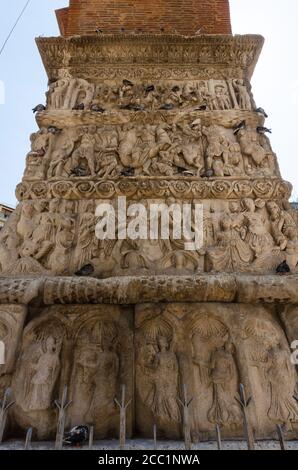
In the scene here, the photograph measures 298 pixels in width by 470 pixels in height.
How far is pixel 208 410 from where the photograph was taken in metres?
3.04

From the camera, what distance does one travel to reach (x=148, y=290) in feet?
11.3

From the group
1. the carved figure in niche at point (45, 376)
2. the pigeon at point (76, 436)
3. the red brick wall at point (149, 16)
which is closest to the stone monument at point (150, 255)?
the carved figure in niche at point (45, 376)

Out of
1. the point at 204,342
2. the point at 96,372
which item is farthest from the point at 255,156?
the point at 96,372

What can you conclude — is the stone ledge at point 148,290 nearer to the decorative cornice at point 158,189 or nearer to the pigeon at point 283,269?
the pigeon at point 283,269

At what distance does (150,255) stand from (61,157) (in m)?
2.18

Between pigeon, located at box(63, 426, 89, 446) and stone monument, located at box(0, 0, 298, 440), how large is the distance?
→ 0.29 meters

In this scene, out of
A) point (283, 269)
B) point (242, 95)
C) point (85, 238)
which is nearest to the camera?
point (283, 269)

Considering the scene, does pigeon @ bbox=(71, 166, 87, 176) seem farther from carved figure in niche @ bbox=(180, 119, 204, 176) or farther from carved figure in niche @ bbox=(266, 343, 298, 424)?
carved figure in niche @ bbox=(266, 343, 298, 424)

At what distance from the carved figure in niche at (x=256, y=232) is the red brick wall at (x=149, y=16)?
4663 mm

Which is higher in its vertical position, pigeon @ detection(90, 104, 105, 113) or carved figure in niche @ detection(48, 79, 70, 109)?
carved figure in niche @ detection(48, 79, 70, 109)

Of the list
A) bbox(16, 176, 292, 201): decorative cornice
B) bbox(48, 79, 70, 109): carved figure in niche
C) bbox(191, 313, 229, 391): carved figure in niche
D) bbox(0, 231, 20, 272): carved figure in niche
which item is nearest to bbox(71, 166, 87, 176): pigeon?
bbox(16, 176, 292, 201): decorative cornice

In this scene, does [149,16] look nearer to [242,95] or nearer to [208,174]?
[242,95]

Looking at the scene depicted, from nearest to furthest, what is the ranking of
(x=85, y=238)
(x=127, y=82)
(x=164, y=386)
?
(x=164, y=386), (x=85, y=238), (x=127, y=82)

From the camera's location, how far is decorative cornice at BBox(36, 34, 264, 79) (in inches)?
238
